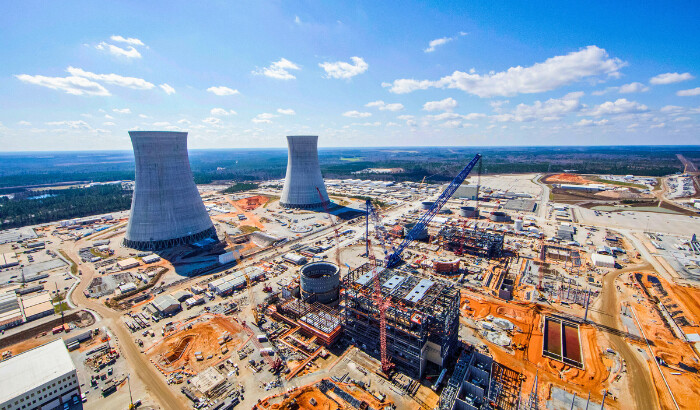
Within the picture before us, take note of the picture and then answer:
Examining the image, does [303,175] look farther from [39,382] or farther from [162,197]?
[39,382]

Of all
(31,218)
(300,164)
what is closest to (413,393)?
(300,164)

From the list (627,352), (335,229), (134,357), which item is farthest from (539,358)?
(335,229)

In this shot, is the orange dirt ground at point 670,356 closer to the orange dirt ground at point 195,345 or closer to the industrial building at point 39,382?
the orange dirt ground at point 195,345

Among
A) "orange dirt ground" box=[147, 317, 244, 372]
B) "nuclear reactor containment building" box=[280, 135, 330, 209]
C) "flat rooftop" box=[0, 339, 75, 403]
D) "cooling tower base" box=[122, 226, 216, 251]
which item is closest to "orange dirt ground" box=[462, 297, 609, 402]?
"orange dirt ground" box=[147, 317, 244, 372]

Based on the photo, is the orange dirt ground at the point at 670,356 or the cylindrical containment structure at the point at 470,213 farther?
the cylindrical containment structure at the point at 470,213

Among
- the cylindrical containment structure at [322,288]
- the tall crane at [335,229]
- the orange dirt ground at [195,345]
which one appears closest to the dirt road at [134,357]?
the orange dirt ground at [195,345]

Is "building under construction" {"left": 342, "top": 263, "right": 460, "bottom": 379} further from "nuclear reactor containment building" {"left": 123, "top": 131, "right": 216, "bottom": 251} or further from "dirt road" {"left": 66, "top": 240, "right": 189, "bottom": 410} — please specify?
"nuclear reactor containment building" {"left": 123, "top": 131, "right": 216, "bottom": 251}
